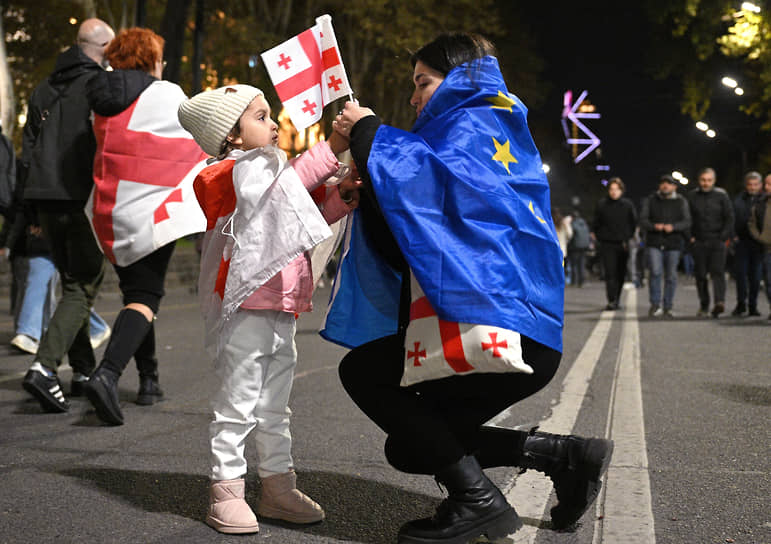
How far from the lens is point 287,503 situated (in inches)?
127

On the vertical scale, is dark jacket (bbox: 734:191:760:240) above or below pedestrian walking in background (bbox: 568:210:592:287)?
above

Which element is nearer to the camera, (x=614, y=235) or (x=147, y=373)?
(x=147, y=373)

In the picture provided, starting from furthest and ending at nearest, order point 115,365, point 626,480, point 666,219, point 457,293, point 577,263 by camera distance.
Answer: point 577,263, point 666,219, point 115,365, point 626,480, point 457,293

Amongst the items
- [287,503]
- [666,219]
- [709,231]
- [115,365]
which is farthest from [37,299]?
[709,231]

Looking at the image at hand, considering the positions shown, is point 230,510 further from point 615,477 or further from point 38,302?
point 38,302

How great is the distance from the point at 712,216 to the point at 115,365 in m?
10.5

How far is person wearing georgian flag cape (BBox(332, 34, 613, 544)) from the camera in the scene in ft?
8.95

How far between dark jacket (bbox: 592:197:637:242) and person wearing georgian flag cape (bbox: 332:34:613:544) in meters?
11.9

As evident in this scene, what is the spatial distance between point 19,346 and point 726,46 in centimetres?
1782

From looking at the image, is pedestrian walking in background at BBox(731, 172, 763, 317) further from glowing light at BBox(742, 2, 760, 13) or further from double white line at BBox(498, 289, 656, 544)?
glowing light at BBox(742, 2, 760, 13)

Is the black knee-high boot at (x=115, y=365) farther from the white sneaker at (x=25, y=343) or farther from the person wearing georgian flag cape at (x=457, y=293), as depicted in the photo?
the white sneaker at (x=25, y=343)

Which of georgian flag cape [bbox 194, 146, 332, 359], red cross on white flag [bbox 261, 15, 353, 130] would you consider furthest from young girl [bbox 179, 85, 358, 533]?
red cross on white flag [bbox 261, 15, 353, 130]

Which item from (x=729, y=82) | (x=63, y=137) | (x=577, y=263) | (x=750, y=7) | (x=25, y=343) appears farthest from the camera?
(x=729, y=82)

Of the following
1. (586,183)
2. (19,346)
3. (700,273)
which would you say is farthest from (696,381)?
(586,183)
